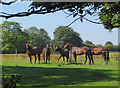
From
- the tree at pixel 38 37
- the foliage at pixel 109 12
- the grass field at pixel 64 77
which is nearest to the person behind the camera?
the foliage at pixel 109 12

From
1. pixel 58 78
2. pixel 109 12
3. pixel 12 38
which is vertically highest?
pixel 12 38

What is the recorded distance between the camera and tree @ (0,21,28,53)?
46781 mm

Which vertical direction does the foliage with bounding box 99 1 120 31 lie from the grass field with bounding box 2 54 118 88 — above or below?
above

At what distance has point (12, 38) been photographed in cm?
4953

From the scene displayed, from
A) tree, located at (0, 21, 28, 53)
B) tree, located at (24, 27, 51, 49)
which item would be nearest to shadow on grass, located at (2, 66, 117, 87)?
tree, located at (24, 27, 51, 49)

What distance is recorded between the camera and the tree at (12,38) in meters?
46.8

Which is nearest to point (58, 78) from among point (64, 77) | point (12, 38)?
point (64, 77)

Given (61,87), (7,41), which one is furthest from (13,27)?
(61,87)

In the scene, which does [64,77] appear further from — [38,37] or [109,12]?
[38,37]

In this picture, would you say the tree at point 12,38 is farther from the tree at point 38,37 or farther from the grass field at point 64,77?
the grass field at point 64,77

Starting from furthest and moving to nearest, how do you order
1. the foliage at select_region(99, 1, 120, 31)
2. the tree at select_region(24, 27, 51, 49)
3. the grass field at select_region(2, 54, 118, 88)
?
1. the tree at select_region(24, 27, 51, 49)
2. the grass field at select_region(2, 54, 118, 88)
3. the foliage at select_region(99, 1, 120, 31)

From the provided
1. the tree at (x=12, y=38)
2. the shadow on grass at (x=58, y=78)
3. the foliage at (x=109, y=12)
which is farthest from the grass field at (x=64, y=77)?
the tree at (x=12, y=38)

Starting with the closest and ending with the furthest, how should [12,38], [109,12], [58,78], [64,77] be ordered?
[109,12] < [58,78] < [64,77] < [12,38]

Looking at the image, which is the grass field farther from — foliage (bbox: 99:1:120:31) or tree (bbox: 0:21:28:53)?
tree (bbox: 0:21:28:53)
